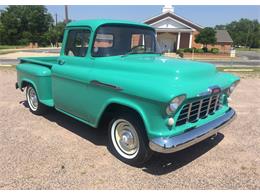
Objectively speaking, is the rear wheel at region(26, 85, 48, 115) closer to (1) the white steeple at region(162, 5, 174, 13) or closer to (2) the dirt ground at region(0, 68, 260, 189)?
(2) the dirt ground at region(0, 68, 260, 189)

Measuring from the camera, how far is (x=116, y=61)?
3908mm

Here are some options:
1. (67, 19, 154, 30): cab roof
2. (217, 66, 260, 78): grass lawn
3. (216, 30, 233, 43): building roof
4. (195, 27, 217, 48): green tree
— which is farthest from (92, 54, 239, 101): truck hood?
(216, 30, 233, 43): building roof

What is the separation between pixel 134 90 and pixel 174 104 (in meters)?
0.54

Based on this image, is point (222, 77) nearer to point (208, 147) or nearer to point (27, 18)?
point (208, 147)

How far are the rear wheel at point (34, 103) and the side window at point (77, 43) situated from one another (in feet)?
4.98

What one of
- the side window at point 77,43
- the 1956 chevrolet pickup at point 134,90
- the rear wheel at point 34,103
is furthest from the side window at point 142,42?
the rear wheel at point 34,103

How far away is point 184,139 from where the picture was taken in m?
3.23

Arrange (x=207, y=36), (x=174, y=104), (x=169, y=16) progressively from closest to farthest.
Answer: (x=174, y=104), (x=207, y=36), (x=169, y=16)

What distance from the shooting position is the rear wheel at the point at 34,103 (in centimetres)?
569

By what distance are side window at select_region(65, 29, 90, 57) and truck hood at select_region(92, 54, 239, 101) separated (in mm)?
537

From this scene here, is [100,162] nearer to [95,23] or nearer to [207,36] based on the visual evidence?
[95,23]

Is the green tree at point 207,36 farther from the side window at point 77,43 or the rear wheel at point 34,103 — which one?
the side window at point 77,43

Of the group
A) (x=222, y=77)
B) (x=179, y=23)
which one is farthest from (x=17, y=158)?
(x=179, y=23)

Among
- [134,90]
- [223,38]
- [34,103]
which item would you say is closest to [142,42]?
[134,90]
